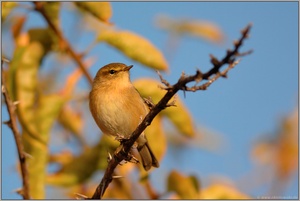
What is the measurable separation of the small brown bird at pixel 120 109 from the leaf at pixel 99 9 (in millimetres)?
862

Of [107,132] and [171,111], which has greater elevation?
[171,111]

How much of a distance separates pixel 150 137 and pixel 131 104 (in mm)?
722

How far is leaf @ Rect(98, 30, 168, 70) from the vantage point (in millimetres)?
4035

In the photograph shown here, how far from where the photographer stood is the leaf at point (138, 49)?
4035mm

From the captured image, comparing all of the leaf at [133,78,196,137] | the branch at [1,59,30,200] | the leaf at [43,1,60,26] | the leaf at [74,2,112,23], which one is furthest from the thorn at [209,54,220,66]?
the leaf at [43,1,60,26]

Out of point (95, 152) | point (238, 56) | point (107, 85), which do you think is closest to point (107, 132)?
point (95, 152)

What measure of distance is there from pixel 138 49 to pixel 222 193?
49.7 inches

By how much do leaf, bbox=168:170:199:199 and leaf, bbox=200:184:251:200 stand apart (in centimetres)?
14

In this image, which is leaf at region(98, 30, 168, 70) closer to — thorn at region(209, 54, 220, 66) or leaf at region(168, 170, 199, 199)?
leaf at region(168, 170, 199, 199)

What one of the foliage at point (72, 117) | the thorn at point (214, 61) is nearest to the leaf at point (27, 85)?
the foliage at point (72, 117)

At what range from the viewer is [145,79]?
167 inches

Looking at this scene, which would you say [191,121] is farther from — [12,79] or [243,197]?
[12,79]

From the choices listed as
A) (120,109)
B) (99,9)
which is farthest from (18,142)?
(120,109)

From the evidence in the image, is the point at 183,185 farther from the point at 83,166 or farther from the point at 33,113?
the point at 33,113
